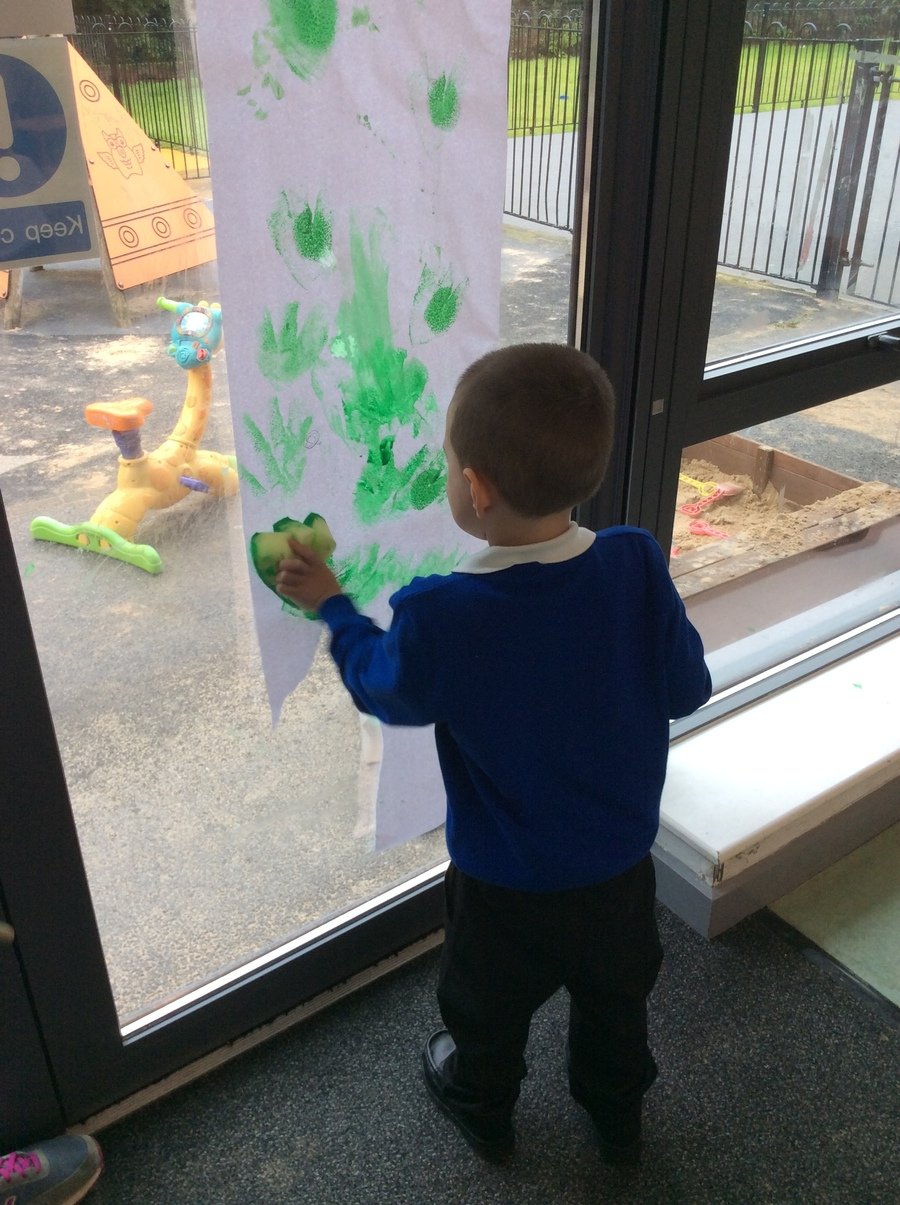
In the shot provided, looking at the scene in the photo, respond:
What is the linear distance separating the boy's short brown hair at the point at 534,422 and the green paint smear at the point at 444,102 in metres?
0.36

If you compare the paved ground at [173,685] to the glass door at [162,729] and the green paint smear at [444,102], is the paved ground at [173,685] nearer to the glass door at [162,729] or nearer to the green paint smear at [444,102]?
→ the glass door at [162,729]

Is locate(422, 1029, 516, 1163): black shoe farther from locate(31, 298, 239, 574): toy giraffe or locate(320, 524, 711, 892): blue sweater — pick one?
locate(31, 298, 239, 574): toy giraffe

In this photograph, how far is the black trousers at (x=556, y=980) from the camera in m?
1.13

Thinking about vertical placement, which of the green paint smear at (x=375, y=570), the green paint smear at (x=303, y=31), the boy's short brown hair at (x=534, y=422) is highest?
the green paint smear at (x=303, y=31)

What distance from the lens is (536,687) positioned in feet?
3.18

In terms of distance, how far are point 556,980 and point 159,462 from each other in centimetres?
78

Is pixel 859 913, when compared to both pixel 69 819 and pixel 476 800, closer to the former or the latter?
pixel 476 800

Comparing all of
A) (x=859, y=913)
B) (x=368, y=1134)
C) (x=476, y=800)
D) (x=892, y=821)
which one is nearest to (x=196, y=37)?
(x=476, y=800)

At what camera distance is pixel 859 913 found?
69.4 inches

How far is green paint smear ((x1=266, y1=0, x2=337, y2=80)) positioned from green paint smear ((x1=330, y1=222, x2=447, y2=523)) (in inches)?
6.6


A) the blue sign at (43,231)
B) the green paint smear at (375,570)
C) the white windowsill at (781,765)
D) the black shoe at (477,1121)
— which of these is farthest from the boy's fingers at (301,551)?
the white windowsill at (781,765)

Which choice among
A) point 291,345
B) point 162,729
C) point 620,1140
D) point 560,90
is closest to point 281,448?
point 291,345

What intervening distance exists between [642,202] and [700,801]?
996mm

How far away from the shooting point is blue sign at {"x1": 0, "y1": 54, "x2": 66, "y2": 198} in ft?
2.89
